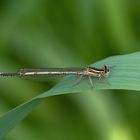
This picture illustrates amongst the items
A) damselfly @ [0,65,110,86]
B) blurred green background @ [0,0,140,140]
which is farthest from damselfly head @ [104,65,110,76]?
blurred green background @ [0,0,140,140]

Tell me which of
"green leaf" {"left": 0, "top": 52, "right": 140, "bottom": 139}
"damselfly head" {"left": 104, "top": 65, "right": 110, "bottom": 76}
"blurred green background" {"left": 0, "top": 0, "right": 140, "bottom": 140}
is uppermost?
"blurred green background" {"left": 0, "top": 0, "right": 140, "bottom": 140}

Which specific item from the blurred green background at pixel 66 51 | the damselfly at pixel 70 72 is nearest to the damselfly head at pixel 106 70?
the damselfly at pixel 70 72

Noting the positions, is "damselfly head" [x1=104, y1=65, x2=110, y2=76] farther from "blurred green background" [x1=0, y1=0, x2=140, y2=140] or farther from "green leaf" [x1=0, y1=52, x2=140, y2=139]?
"blurred green background" [x1=0, y1=0, x2=140, y2=140]

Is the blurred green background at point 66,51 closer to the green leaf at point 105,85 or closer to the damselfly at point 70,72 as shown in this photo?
the damselfly at point 70,72

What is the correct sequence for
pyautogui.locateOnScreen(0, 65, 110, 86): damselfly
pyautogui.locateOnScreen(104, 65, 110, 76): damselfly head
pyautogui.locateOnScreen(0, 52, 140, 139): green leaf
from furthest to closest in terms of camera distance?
1. pyautogui.locateOnScreen(0, 65, 110, 86): damselfly
2. pyautogui.locateOnScreen(104, 65, 110, 76): damselfly head
3. pyautogui.locateOnScreen(0, 52, 140, 139): green leaf

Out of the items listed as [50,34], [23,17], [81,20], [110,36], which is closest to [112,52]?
[110,36]

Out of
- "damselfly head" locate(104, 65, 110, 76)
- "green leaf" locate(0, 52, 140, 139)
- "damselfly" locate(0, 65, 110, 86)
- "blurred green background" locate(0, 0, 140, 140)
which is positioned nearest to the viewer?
"green leaf" locate(0, 52, 140, 139)
